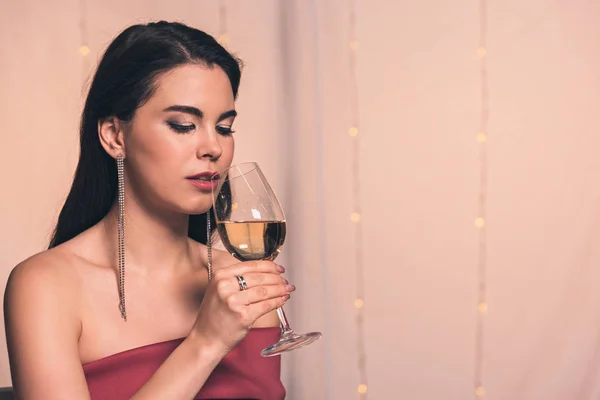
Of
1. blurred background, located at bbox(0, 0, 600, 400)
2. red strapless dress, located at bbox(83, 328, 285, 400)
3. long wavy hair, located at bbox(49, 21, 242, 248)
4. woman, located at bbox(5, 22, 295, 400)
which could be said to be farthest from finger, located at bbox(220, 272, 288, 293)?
blurred background, located at bbox(0, 0, 600, 400)

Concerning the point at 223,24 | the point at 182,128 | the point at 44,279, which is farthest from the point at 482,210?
the point at 44,279

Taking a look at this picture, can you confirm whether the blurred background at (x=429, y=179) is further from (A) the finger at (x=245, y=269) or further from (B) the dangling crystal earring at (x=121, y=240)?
(A) the finger at (x=245, y=269)

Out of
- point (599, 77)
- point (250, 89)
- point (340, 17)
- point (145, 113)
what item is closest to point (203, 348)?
point (145, 113)

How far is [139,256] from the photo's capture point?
69.5 inches

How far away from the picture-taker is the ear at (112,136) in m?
1.70

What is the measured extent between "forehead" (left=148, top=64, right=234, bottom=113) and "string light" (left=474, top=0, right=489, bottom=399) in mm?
1385

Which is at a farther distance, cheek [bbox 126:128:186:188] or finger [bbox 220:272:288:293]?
cheek [bbox 126:128:186:188]

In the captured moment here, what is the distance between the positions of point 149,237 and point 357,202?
1.24 metres

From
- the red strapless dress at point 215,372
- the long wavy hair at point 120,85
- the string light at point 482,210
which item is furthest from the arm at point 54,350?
the string light at point 482,210

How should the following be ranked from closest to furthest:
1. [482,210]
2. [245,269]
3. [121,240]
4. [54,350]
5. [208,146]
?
[245,269]
[54,350]
[208,146]
[121,240]
[482,210]

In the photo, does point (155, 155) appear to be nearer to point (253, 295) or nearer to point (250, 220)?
point (250, 220)

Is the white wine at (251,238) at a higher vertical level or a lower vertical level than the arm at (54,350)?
higher

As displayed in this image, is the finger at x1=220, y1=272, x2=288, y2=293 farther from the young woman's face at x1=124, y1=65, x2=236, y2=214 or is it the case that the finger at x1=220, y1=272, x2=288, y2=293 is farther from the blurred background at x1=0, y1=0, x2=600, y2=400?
the blurred background at x1=0, y1=0, x2=600, y2=400

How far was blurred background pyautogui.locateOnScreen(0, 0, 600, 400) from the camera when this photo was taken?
8.98 feet
